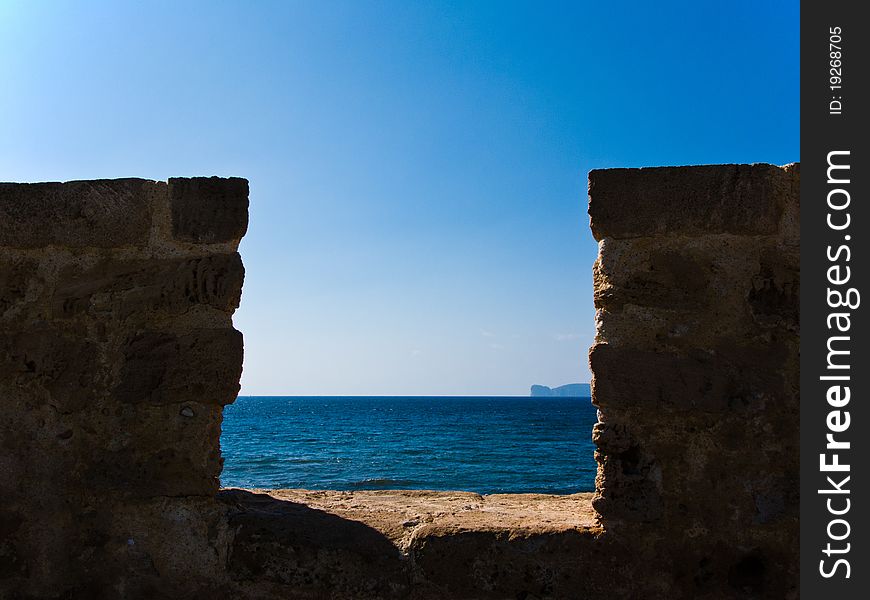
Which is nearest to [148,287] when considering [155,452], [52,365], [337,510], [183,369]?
[183,369]

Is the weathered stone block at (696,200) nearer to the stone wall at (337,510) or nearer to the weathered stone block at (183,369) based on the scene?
the stone wall at (337,510)

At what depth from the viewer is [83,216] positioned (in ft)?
9.36

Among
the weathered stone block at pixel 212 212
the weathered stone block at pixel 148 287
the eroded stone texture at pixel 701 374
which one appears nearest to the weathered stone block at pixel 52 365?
the weathered stone block at pixel 148 287

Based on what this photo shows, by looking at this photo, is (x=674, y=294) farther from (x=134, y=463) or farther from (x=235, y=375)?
(x=134, y=463)

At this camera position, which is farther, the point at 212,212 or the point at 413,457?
the point at 413,457

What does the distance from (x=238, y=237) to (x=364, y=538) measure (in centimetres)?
129

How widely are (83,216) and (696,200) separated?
7.89 feet

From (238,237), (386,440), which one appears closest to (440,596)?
(238,237)

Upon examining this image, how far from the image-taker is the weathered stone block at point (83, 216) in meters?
2.85

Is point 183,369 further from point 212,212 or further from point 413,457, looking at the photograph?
point 413,457

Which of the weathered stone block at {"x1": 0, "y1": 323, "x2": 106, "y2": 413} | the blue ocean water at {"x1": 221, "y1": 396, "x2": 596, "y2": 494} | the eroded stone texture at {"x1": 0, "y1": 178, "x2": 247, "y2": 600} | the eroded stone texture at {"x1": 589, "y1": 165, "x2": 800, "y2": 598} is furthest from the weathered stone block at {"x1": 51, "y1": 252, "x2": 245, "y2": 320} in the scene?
the blue ocean water at {"x1": 221, "y1": 396, "x2": 596, "y2": 494}

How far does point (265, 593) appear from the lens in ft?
8.89

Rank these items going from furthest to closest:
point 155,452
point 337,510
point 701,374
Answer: point 337,510
point 155,452
point 701,374

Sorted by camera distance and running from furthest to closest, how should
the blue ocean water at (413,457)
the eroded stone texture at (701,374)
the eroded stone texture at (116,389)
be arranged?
the blue ocean water at (413,457) → the eroded stone texture at (116,389) → the eroded stone texture at (701,374)
